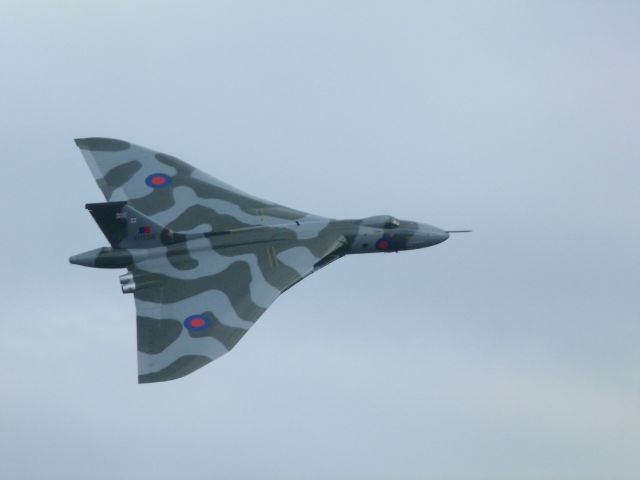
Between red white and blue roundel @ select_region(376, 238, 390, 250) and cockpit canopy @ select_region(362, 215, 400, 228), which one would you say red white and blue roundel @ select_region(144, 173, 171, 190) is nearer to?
cockpit canopy @ select_region(362, 215, 400, 228)

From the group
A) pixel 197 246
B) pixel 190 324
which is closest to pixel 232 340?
pixel 190 324

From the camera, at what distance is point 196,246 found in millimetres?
68875

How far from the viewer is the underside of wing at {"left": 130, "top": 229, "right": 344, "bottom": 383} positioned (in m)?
62.2

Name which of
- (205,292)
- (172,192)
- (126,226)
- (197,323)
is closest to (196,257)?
(205,292)

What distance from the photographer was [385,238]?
237ft

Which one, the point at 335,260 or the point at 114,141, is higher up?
the point at 114,141

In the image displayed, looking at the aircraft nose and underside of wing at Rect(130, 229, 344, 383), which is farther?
the aircraft nose

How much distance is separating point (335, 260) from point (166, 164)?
11.6 m

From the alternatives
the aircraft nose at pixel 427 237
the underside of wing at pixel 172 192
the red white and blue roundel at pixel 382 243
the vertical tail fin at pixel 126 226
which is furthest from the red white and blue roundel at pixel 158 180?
the aircraft nose at pixel 427 237

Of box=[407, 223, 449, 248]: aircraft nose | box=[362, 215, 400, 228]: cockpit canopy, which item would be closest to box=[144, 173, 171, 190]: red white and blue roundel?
box=[362, 215, 400, 228]: cockpit canopy

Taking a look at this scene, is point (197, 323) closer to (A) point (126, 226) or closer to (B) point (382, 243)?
(A) point (126, 226)

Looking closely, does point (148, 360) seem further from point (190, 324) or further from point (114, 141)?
point (114, 141)

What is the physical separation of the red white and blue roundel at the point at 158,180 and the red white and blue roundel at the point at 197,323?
11.7 meters

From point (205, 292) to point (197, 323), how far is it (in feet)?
8.39
